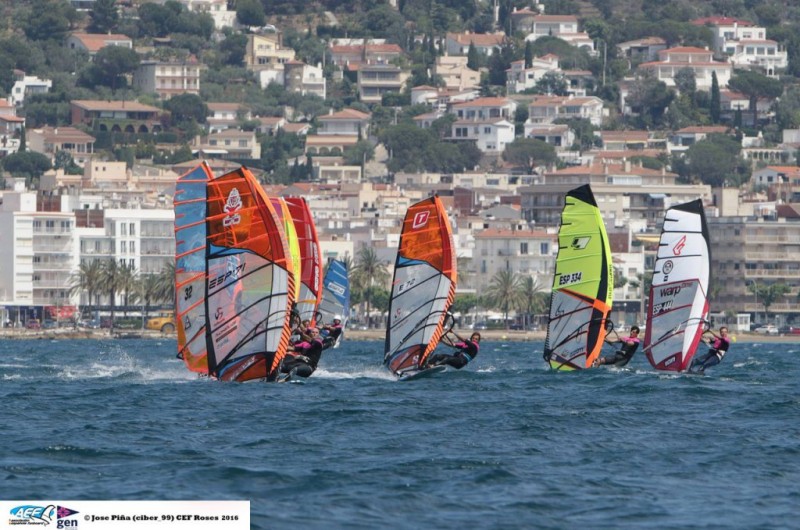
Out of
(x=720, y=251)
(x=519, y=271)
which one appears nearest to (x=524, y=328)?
(x=519, y=271)

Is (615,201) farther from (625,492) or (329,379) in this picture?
(625,492)

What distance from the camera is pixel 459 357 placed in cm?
5288

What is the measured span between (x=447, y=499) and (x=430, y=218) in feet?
75.6

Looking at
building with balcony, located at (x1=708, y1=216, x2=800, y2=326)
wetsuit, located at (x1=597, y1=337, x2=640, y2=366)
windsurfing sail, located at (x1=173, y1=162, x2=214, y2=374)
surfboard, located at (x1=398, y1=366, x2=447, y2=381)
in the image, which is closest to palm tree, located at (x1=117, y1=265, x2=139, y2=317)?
building with balcony, located at (x1=708, y1=216, x2=800, y2=326)

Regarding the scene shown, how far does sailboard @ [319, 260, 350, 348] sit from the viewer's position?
79.6m

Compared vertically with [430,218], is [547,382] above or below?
below

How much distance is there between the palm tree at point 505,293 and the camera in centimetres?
14988

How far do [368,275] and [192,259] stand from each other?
101931 millimetres

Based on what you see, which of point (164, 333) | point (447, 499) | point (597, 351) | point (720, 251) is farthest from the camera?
point (720, 251)

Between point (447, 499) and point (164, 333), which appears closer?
point (447, 499)

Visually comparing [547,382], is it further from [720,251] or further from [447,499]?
[720,251]

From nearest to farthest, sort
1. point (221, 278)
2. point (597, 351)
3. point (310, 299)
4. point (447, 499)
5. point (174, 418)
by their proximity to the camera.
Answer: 1. point (447, 499)
2. point (174, 418)
3. point (221, 278)
4. point (597, 351)
5. point (310, 299)

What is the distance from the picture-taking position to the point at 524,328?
151 meters

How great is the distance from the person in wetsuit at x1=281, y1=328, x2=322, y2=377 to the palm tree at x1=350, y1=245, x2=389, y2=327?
95907 millimetres
